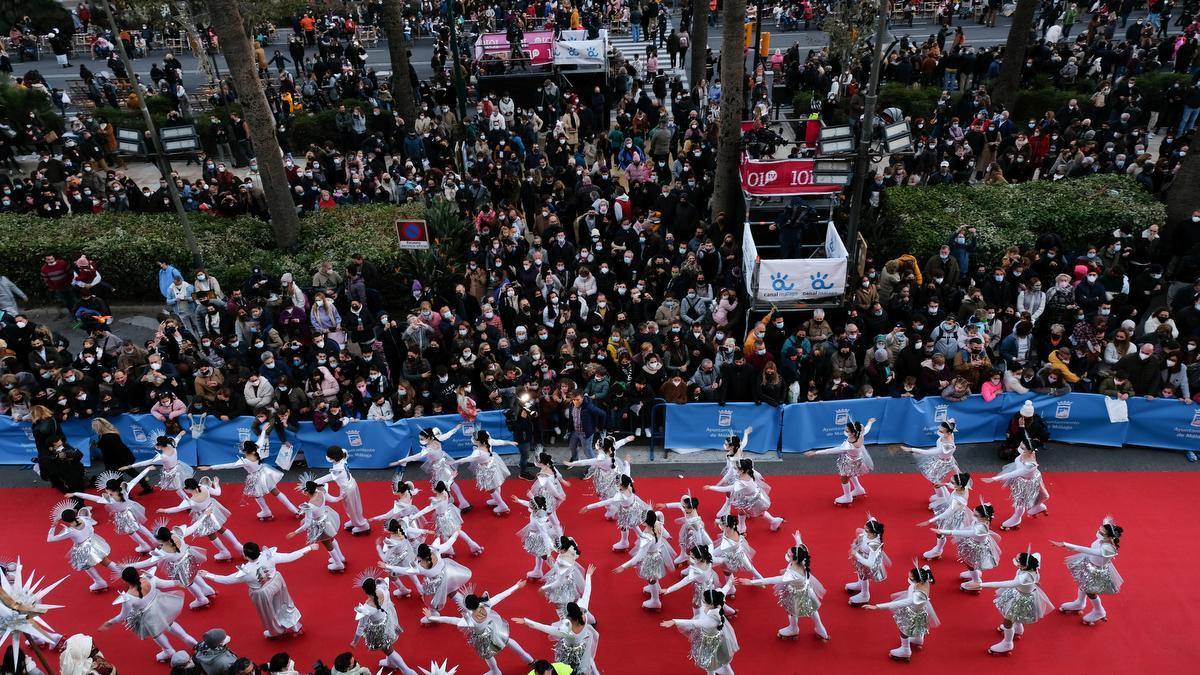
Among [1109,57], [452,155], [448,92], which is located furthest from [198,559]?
[1109,57]

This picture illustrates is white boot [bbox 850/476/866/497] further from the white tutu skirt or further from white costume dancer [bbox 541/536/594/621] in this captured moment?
the white tutu skirt

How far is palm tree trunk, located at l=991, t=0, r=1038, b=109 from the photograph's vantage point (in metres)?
20.9

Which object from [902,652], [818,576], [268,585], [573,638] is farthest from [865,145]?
[268,585]

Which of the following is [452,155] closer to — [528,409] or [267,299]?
[267,299]

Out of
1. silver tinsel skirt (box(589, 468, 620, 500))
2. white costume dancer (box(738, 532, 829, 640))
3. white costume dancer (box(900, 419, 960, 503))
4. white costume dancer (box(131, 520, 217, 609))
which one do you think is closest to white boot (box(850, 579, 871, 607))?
white costume dancer (box(738, 532, 829, 640))

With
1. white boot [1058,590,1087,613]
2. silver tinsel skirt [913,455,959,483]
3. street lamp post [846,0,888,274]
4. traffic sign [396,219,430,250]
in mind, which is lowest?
white boot [1058,590,1087,613]

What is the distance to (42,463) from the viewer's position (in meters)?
12.8

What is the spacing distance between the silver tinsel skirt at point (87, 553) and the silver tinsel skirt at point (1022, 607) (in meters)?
10.9

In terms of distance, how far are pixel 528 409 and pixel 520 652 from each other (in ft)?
13.4

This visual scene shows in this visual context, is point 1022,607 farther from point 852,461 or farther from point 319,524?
point 319,524

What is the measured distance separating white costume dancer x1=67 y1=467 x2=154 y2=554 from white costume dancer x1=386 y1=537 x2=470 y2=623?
4.00m

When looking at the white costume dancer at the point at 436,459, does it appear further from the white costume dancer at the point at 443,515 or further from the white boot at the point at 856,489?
the white boot at the point at 856,489

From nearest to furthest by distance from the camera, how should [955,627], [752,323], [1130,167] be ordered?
[955,627]
[752,323]
[1130,167]

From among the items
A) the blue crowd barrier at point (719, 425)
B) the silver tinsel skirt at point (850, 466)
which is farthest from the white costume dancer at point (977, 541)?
the blue crowd barrier at point (719, 425)
